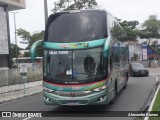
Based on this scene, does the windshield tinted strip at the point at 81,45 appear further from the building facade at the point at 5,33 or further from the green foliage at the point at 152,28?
the green foliage at the point at 152,28

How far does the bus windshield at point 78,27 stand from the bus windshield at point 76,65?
498mm

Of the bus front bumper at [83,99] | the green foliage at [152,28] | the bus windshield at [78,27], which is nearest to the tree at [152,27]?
the green foliage at [152,28]

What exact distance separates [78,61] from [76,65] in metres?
0.16

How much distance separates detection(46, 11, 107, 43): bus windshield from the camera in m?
13.6

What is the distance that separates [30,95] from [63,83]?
34.2 feet

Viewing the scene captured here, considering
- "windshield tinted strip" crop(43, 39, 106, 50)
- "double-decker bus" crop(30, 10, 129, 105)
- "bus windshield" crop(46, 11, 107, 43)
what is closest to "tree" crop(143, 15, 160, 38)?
"bus windshield" crop(46, 11, 107, 43)

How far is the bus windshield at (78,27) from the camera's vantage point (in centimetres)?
1357

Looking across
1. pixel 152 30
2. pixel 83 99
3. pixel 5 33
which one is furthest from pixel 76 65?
pixel 152 30

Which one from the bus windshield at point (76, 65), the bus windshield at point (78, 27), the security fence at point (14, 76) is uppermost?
the bus windshield at point (78, 27)

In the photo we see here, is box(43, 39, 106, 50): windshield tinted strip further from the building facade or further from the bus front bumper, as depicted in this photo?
the building facade

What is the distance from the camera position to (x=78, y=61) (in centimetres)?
1338

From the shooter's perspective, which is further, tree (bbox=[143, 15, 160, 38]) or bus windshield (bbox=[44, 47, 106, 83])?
tree (bbox=[143, 15, 160, 38])

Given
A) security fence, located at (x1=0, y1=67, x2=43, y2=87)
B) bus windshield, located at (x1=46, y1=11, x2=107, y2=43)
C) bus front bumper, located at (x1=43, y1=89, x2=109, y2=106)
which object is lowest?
security fence, located at (x1=0, y1=67, x2=43, y2=87)

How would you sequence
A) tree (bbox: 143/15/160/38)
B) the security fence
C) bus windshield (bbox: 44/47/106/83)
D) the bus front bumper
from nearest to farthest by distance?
the bus front bumper → bus windshield (bbox: 44/47/106/83) → the security fence → tree (bbox: 143/15/160/38)
